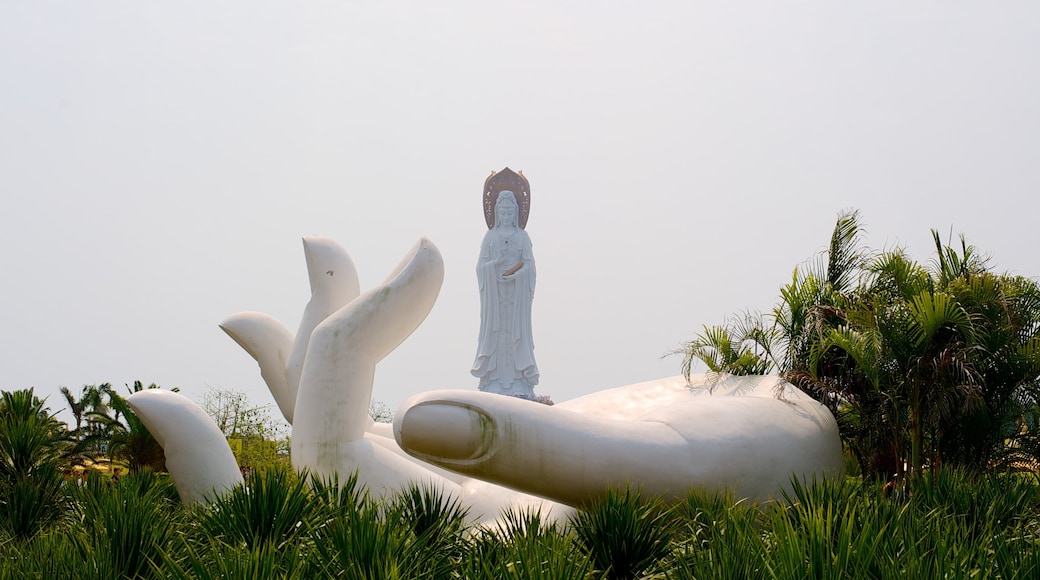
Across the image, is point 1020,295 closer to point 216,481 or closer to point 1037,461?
point 1037,461

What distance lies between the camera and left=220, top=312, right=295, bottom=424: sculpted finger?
35.8 feet

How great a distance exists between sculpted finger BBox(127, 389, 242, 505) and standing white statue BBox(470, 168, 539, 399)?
630 inches

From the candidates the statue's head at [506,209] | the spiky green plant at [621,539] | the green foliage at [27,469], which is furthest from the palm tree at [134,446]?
the spiky green plant at [621,539]

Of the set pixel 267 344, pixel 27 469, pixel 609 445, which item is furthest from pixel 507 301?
pixel 609 445

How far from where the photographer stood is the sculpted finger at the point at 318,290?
10711mm

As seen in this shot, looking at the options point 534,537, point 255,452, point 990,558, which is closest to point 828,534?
point 990,558

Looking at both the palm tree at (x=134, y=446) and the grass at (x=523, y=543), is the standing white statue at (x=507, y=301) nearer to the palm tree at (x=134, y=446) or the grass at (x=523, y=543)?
the palm tree at (x=134, y=446)

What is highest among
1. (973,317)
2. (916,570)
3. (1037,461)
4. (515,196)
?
(515,196)

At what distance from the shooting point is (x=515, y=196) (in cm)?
2489

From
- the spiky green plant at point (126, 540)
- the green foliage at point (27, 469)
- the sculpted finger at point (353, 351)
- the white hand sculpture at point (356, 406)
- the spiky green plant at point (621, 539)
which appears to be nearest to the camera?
the spiky green plant at point (126, 540)

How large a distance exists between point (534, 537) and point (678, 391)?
5.47m

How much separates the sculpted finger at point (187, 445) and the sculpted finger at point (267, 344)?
6.87 ft

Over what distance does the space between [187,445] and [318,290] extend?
Result: 2618mm

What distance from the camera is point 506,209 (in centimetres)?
2466
